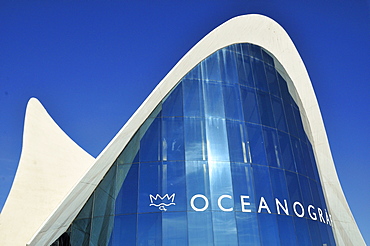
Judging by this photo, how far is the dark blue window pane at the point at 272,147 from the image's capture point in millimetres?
11812

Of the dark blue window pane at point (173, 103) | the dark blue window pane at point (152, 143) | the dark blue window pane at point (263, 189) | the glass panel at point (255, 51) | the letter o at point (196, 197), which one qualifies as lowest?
the letter o at point (196, 197)

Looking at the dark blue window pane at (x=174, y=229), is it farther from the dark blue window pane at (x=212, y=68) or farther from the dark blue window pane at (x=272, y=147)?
the dark blue window pane at (x=212, y=68)

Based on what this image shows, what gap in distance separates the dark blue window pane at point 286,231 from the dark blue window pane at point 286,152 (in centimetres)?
207

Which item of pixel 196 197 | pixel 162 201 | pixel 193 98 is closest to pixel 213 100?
pixel 193 98

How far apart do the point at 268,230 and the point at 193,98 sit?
5.06 meters

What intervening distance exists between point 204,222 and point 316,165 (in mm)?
7408

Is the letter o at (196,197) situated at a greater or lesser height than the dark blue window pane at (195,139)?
lesser

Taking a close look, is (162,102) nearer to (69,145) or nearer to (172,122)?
(172,122)

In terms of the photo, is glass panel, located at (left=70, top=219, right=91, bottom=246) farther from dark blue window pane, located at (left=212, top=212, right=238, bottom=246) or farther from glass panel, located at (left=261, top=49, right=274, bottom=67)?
glass panel, located at (left=261, top=49, right=274, bottom=67)

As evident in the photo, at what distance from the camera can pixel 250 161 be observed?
1121 centimetres

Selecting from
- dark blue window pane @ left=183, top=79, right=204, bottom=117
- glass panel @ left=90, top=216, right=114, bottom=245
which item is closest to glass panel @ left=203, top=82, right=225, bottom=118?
dark blue window pane @ left=183, top=79, right=204, bottom=117

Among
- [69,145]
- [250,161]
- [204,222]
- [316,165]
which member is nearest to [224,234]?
[204,222]

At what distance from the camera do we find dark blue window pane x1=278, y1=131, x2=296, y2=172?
40.4ft

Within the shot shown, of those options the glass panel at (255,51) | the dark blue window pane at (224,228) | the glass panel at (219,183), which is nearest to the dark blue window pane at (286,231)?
the dark blue window pane at (224,228)
